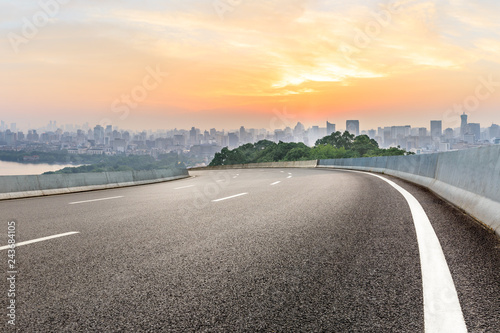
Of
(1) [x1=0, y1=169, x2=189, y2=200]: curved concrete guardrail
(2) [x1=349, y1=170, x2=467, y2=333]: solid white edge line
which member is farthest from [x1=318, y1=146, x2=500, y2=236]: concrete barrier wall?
(1) [x1=0, y1=169, x2=189, y2=200]: curved concrete guardrail

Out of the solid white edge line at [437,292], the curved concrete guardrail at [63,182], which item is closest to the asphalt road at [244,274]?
the solid white edge line at [437,292]

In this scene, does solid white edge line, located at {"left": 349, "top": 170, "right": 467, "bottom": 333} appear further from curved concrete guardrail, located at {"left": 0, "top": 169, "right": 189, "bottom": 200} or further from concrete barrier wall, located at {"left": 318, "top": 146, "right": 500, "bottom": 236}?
curved concrete guardrail, located at {"left": 0, "top": 169, "right": 189, "bottom": 200}

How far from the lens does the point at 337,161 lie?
41.2m

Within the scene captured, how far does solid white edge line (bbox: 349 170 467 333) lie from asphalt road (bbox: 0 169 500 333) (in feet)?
0.18

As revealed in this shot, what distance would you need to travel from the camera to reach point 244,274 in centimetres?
351

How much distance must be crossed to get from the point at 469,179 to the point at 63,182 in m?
14.2

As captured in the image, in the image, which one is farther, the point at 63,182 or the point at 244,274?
the point at 63,182

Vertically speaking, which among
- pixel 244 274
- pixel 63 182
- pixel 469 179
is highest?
pixel 469 179

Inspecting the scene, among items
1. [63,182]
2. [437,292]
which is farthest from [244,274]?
[63,182]

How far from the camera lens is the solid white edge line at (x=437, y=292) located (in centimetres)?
241

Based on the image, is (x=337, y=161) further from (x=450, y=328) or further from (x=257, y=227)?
(x=450, y=328)

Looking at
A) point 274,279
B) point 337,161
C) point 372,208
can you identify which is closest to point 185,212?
point 372,208

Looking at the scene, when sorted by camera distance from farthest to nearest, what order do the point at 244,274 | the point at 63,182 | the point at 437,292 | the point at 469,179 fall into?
the point at 63,182 → the point at 469,179 → the point at 244,274 → the point at 437,292

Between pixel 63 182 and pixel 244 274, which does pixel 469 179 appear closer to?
pixel 244 274
